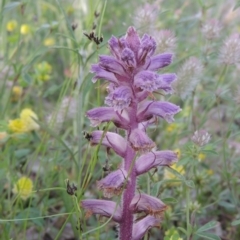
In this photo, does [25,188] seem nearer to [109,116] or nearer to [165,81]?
[109,116]

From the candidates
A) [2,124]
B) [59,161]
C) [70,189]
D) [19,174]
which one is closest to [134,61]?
[70,189]

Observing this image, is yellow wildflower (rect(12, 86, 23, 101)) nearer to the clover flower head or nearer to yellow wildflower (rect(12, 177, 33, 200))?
yellow wildflower (rect(12, 177, 33, 200))

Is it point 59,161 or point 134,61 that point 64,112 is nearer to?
point 59,161

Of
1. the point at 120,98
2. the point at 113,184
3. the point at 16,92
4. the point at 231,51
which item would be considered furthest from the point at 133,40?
the point at 16,92

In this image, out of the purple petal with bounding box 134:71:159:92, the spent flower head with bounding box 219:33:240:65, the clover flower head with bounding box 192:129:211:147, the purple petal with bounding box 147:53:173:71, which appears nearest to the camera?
the purple petal with bounding box 134:71:159:92

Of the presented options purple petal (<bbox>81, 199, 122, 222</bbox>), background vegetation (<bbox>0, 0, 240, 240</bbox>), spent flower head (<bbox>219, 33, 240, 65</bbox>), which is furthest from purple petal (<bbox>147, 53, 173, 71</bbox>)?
spent flower head (<bbox>219, 33, 240, 65</bbox>)
